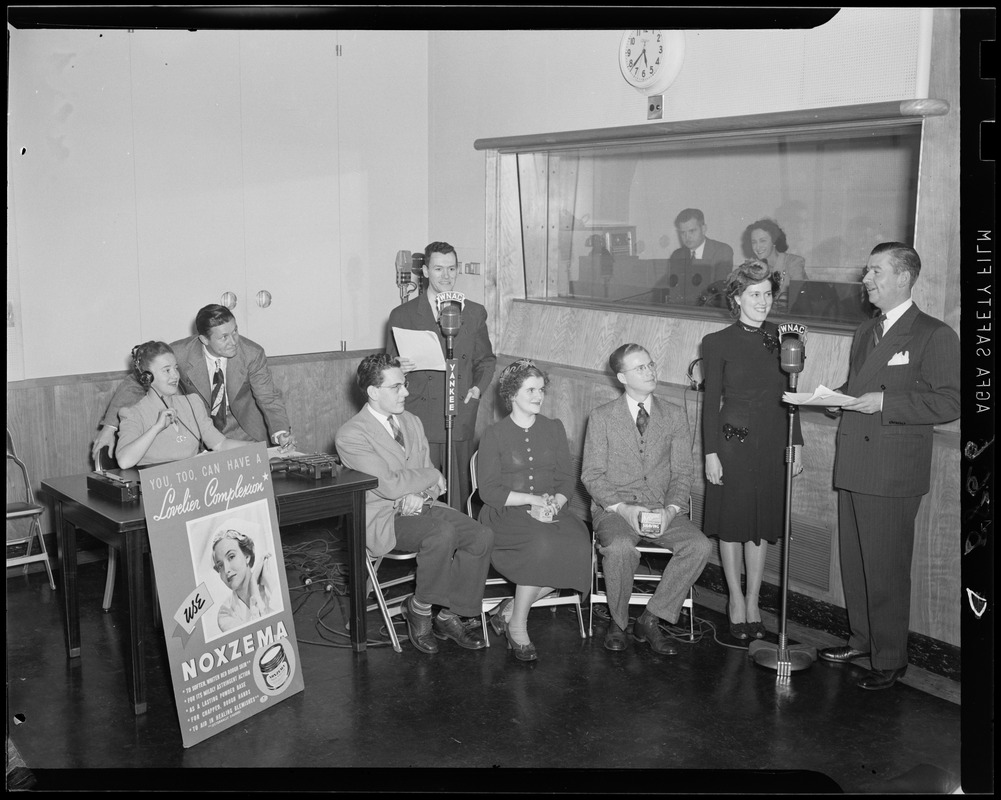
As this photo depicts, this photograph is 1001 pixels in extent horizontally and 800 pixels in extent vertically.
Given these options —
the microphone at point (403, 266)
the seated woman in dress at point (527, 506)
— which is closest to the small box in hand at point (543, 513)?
the seated woman in dress at point (527, 506)

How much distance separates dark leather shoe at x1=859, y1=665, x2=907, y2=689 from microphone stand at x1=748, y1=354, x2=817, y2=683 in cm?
24

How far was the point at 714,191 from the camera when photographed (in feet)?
19.5

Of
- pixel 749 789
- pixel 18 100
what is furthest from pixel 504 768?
pixel 18 100

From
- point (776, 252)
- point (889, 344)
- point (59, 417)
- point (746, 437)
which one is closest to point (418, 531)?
point (746, 437)

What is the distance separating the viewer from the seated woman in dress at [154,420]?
4.73 metres

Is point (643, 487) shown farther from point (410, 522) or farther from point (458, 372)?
point (458, 372)

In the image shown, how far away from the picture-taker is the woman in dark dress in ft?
15.7

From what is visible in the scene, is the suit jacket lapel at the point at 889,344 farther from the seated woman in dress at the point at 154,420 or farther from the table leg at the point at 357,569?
the seated woman in dress at the point at 154,420

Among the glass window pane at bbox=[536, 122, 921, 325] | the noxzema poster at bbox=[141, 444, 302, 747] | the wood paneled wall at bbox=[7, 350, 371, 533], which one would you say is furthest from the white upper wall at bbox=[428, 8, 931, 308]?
the noxzema poster at bbox=[141, 444, 302, 747]

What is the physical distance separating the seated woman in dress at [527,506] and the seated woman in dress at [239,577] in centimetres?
108

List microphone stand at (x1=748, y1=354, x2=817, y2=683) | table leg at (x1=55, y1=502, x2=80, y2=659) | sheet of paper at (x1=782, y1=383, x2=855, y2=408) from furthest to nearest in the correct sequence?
table leg at (x1=55, y1=502, x2=80, y2=659)
microphone stand at (x1=748, y1=354, x2=817, y2=683)
sheet of paper at (x1=782, y1=383, x2=855, y2=408)

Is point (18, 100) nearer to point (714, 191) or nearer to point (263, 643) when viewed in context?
point (263, 643)

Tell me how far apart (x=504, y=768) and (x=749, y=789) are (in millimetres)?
867

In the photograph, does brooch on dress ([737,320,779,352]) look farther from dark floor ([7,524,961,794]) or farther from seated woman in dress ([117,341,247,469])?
seated woman in dress ([117,341,247,469])
